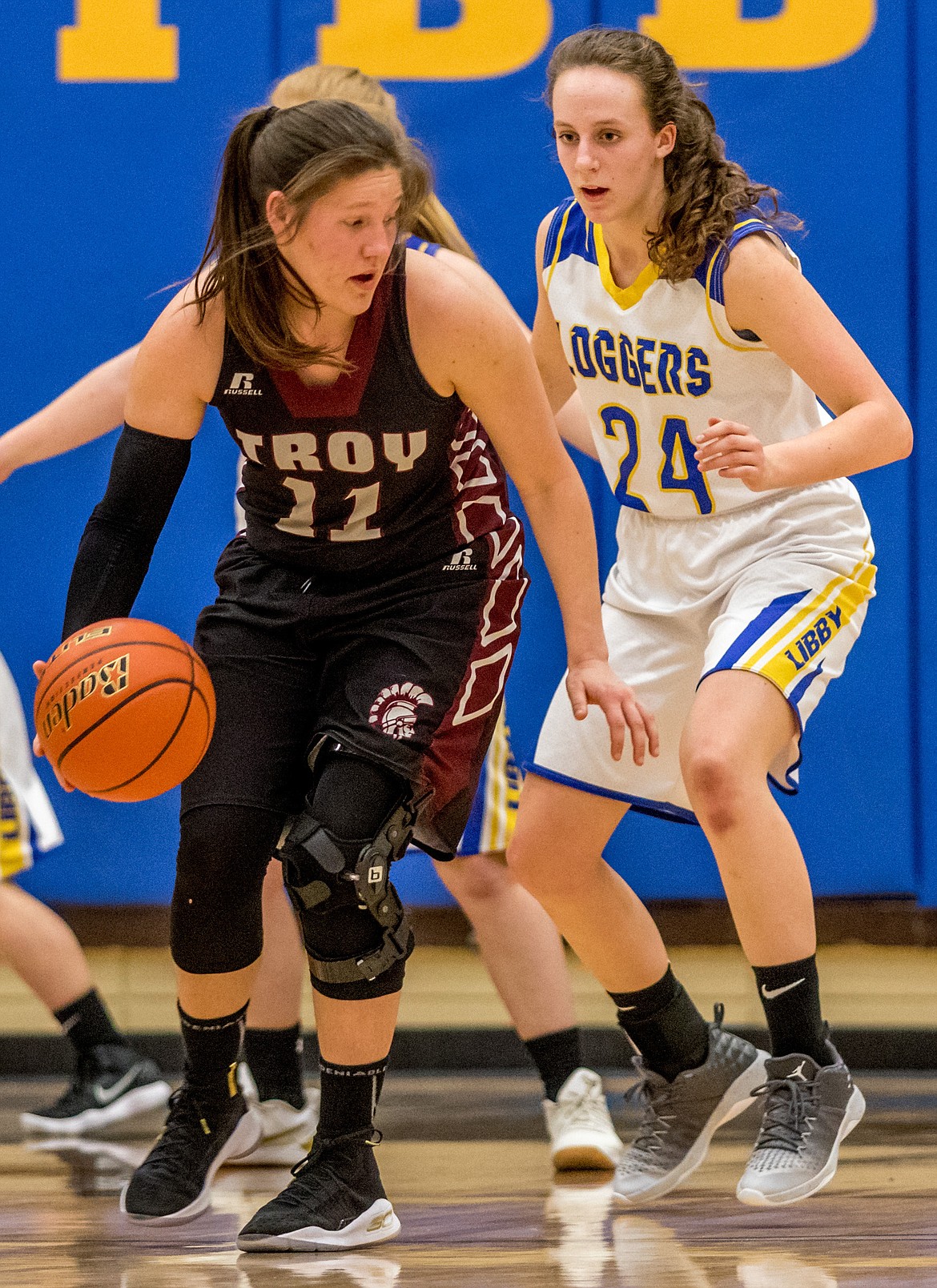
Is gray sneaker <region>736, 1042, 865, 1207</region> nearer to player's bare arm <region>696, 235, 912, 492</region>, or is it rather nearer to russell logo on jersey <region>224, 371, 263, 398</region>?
player's bare arm <region>696, 235, 912, 492</region>

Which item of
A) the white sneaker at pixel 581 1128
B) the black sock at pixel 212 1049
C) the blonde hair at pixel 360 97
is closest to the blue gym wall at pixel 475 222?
the white sneaker at pixel 581 1128

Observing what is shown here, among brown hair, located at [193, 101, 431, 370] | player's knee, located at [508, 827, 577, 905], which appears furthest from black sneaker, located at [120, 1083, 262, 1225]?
brown hair, located at [193, 101, 431, 370]

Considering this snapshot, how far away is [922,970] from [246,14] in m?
2.94

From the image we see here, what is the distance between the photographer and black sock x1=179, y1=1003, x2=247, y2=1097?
2.41m

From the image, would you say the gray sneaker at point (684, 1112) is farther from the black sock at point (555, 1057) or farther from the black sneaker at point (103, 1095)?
the black sneaker at point (103, 1095)

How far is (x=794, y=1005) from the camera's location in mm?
2471

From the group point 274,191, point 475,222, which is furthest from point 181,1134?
point 475,222

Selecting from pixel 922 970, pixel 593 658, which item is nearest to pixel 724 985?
pixel 922 970

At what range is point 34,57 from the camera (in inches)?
165

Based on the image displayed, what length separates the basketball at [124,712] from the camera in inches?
87.4

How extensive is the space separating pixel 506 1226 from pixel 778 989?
0.54m

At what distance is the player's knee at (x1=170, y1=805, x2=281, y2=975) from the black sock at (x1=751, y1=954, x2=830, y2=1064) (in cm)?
76

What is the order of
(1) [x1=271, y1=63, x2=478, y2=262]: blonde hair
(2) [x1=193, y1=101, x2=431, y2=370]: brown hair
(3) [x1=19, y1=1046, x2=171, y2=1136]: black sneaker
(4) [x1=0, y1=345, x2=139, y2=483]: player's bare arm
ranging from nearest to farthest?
(2) [x1=193, y1=101, x2=431, y2=370]: brown hair < (1) [x1=271, y1=63, x2=478, y2=262]: blonde hair < (4) [x1=0, y1=345, x2=139, y2=483]: player's bare arm < (3) [x1=19, y1=1046, x2=171, y2=1136]: black sneaker

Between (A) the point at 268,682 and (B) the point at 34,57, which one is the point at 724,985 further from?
(B) the point at 34,57
